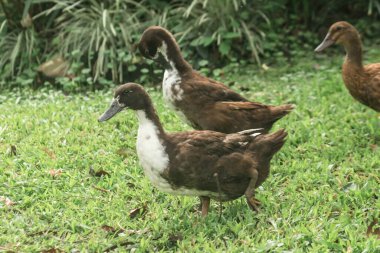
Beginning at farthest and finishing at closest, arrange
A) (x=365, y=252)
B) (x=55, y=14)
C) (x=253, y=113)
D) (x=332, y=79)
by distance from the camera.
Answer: (x=55, y=14) → (x=332, y=79) → (x=253, y=113) → (x=365, y=252)

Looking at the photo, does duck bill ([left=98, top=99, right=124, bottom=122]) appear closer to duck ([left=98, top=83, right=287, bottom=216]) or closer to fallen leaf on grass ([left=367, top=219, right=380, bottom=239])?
duck ([left=98, top=83, right=287, bottom=216])

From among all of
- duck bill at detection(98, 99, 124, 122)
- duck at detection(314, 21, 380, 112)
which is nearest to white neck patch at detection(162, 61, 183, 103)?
duck bill at detection(98, 99, 124, 122)

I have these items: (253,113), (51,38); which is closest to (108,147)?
(253,113)

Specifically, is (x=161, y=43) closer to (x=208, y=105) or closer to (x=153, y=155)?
(x=208, y=105)

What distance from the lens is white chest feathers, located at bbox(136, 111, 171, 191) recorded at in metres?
4.43

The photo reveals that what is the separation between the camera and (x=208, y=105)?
556 centimetres

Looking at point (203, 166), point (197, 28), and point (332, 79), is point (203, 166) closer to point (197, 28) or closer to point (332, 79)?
point (332, 79)

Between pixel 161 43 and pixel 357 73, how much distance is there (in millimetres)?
1863

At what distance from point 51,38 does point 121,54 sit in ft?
4.30

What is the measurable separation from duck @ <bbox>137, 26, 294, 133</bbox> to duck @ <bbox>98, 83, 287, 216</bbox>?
0.72 meters

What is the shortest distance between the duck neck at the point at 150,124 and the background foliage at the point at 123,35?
3.69 meters

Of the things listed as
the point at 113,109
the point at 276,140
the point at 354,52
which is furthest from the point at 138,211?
the point at 354,52

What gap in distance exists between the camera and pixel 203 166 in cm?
448

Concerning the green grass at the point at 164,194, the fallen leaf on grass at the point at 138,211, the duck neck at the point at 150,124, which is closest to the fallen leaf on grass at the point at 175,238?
the green grass at the point at 164,194
